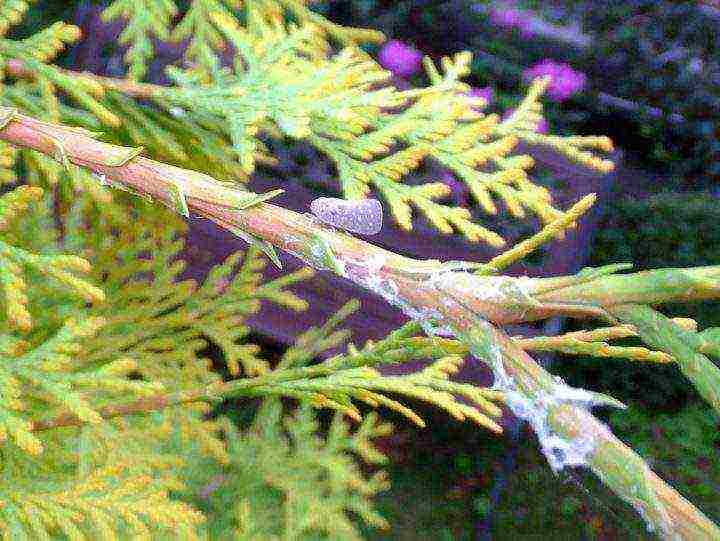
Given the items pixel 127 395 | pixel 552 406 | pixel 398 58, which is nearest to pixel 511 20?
pixel 398 58

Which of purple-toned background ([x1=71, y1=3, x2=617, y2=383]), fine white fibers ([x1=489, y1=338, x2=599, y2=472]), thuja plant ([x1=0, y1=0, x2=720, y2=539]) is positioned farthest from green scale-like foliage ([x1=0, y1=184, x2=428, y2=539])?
purple-toned background ([x1=71, y1=3, x2=617, y2=383])

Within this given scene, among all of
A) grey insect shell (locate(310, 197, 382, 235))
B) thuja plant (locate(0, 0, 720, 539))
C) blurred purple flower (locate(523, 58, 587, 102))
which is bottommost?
blurred purple flower (locate(523, 58, 587, 102))

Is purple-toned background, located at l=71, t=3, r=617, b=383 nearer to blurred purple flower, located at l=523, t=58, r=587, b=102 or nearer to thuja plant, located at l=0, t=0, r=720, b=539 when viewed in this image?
thuja plant, located at l=0, t=0, r=720, b=539

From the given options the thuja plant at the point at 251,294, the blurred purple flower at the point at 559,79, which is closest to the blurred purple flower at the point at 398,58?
the blurred purple flower at the point at 559,79

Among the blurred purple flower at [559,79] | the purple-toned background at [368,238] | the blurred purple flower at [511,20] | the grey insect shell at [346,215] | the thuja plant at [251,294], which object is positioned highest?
the grey insect shell at [346,215]

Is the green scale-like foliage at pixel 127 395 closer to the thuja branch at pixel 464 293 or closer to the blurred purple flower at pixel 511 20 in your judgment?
the thuja branch at pixel 464 293

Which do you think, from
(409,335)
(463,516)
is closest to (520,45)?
(463,516)

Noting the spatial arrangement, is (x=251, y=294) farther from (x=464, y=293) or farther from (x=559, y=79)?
(x=559, y=79)
